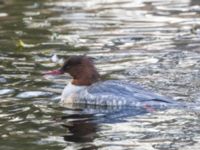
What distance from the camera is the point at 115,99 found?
13531 mm

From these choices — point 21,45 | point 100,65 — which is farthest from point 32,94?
point 21,45

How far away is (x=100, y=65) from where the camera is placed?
16.9 metres

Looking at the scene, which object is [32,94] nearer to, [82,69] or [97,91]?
[82,69]

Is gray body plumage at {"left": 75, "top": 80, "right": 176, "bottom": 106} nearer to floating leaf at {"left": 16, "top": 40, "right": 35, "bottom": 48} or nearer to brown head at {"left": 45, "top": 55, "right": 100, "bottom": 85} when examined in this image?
brown head at {"left": 45, "top": 55, "right": 100, "bottom": 85}

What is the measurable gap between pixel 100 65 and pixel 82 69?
2.77 m

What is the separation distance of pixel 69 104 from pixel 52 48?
5.06 metres

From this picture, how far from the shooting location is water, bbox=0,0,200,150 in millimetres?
11312

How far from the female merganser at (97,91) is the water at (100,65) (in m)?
0.21

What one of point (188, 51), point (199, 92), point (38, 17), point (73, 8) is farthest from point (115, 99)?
point (73, 8)

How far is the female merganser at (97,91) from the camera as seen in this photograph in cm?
1326

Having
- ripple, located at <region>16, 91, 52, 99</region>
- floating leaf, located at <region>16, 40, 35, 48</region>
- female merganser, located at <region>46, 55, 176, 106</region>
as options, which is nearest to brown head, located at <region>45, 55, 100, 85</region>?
female merganser, located at <region>46, 55, 176, 106</region>

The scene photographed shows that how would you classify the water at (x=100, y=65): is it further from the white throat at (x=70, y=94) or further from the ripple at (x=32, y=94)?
the white throat at (x=70, y=94)

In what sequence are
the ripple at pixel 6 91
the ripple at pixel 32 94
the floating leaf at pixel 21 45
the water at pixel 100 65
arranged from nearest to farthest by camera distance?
1. the water at pixel 100 65
2. the ripple at pixel 32 94
3. the ripple at pixel 6 91
4. the floating leaf at pixel 21 45

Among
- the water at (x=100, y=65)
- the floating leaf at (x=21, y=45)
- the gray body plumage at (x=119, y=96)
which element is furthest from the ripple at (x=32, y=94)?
the floating leaf at (x=21, y=45)
